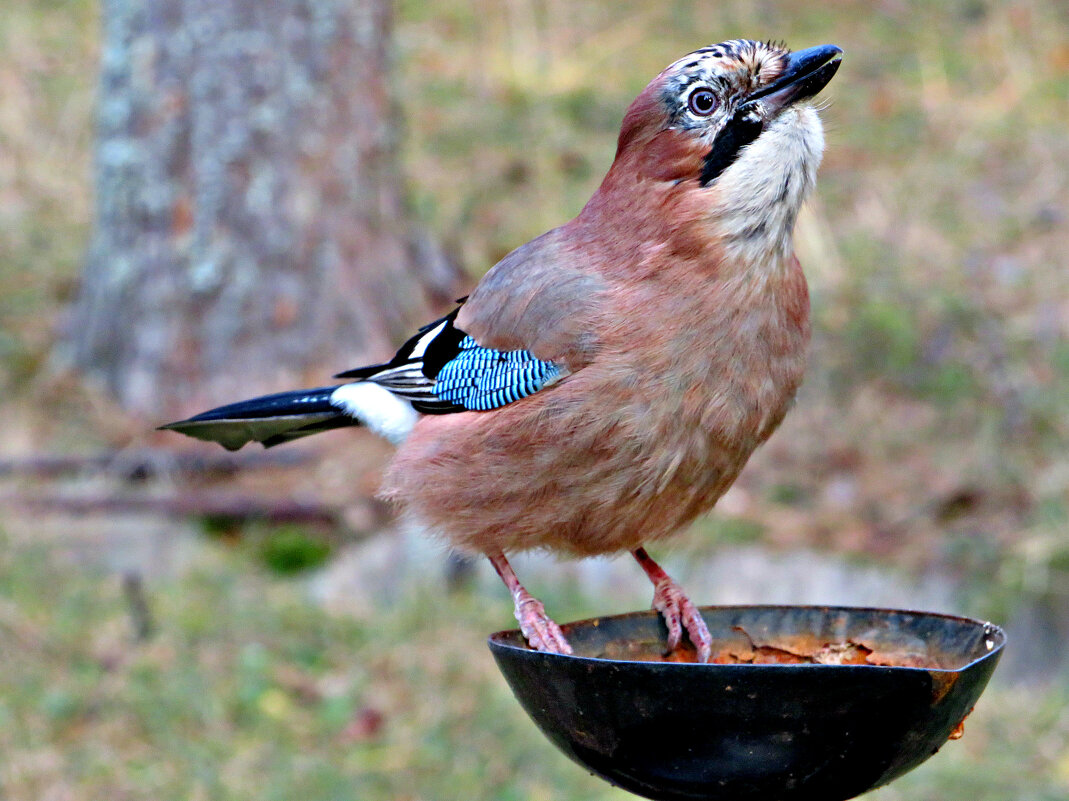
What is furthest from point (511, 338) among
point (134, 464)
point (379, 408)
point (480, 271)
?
point (480, 271)

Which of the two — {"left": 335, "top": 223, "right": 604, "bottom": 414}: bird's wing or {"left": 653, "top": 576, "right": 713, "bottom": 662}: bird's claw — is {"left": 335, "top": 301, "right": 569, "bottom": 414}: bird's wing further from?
{"left": 653, "top": 576, "right": 713, "bottom": 662}: bird's claw

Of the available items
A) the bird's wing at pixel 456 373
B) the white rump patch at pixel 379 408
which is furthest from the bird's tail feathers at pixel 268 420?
the bird's wing at pixel 456 373

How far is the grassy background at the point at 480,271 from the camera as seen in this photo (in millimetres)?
4984

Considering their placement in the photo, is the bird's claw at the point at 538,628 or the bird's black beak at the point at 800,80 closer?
the bird's black beak at the point at 800,80

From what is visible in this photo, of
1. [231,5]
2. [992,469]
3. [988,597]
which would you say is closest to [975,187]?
[992,469]

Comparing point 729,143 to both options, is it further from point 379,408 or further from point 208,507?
point 208,507

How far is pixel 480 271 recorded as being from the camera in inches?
314

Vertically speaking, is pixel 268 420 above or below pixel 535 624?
above

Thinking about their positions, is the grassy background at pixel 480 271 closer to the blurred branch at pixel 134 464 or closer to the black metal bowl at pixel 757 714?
the blurred branch at pixel 134 464

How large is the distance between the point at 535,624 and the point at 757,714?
761 millimetres

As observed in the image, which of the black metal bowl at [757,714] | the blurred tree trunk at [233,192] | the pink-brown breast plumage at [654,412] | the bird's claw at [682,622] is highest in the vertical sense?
the blurred tree trunk at [233,192]

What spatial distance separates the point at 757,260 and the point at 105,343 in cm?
518

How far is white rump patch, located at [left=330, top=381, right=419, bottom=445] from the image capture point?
11.1 ft

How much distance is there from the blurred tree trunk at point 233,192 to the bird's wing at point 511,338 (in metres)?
3.69
